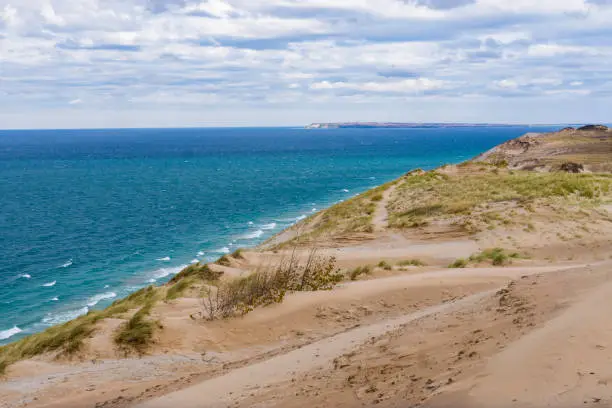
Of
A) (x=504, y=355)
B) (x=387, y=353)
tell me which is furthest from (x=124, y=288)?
(x=504, y=355)

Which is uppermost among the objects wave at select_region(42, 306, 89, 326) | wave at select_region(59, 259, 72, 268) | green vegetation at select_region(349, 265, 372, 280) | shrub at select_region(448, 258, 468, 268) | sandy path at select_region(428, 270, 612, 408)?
sandy path at select_region(428, 270, 612, 408)

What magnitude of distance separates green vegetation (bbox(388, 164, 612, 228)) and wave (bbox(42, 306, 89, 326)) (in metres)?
17.0

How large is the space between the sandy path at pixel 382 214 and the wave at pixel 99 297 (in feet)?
48.2

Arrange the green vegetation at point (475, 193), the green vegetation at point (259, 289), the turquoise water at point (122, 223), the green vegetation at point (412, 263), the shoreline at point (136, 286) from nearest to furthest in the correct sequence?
the green vegetation at point (259, 289) → the green vegetation at point (412, 263) → the shoreline at point (136, 286) → the turquoise water at point (122, 223) → the green vegetation at point (475, 193)

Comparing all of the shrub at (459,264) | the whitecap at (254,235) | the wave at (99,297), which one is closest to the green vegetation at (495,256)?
the shrub at (459,264)

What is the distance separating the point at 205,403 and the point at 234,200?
58965 mm

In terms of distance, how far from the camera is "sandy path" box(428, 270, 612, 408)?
7.24 metres

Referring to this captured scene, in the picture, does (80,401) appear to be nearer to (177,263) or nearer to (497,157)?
(177,263)

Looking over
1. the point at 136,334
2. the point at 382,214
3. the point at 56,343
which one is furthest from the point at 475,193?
the point at 56,343

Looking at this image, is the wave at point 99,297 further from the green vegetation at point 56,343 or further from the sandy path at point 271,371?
the sandy path at point 271,371

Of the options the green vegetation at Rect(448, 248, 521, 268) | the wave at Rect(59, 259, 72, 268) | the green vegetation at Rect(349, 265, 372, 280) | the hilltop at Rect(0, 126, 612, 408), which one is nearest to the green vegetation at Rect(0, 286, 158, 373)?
the hilltop at Rect(0, 126, 612, 408)

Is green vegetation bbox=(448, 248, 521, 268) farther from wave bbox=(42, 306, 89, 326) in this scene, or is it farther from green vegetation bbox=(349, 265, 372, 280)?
wave bbox=(42, 306, 89, 326)

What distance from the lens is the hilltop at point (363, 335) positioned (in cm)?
862

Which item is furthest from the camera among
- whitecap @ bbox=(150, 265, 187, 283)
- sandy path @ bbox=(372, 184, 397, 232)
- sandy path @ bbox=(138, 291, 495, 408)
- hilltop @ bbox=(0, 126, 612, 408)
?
whitecap @ bbox=(150, 265, 187, 283)
